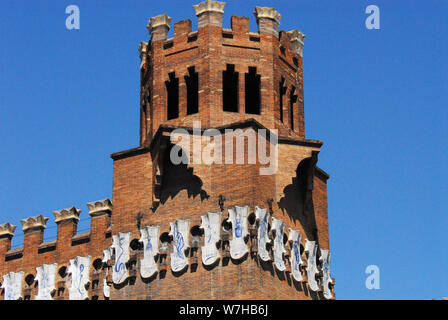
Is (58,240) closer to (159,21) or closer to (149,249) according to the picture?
(149,249)

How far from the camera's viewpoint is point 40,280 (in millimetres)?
44750

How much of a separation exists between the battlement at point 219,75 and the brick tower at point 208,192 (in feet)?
0.15

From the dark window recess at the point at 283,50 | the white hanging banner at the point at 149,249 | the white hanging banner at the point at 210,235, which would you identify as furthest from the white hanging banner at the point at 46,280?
the dark window recess at the point at 283,50

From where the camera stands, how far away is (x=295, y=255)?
41594mm

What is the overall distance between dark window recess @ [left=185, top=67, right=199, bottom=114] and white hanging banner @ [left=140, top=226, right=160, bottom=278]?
189 inches

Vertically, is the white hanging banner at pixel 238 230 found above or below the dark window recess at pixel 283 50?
below

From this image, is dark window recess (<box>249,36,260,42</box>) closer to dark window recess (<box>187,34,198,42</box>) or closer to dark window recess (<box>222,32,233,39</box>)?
dark window recess (<box>222,32,233,39</box>)

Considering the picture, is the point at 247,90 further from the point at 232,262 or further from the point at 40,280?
the point at 40,280

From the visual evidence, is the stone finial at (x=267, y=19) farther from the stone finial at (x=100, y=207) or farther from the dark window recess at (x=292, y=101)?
the stone finial at (x=100, y=207)

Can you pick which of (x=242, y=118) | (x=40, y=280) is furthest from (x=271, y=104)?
(x=40, y=280)

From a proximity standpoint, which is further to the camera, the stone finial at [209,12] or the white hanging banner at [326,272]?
the stone finial at [209,12]

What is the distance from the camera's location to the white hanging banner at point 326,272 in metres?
42.7
